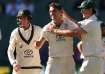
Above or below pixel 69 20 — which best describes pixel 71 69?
below

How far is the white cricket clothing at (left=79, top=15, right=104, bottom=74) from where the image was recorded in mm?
9805

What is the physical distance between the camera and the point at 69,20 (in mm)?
9984

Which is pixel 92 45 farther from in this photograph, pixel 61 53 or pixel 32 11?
pixel 32 11

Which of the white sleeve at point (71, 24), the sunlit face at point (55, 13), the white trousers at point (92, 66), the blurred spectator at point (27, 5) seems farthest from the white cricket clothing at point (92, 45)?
the blurred spectator at point (27, 5)

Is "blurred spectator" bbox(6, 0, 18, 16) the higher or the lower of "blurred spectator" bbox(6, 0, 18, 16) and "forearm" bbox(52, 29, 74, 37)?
the higher

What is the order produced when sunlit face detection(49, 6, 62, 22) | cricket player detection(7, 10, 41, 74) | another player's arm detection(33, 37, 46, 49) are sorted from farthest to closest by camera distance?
cricket player detection(7, 10, 41, 74) < another player's arm detection(33, 37, 46, 49) < sunlit face detection(49, 6, 62, 22)

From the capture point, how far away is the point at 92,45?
9.78 metres

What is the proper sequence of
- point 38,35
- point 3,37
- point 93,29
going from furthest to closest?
point 3,37, point 38,35, point 93,29

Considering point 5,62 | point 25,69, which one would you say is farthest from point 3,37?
point 25,69

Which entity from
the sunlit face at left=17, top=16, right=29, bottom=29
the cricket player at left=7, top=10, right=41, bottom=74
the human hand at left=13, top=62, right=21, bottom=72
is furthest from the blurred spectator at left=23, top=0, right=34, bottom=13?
the human hand at left=13, top=62, right=21, bottom=72

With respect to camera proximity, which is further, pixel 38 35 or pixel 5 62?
pixel 5 62

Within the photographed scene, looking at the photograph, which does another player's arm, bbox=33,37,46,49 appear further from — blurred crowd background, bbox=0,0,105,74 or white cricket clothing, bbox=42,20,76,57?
blurred crowd background, bbox=0,0,105,74

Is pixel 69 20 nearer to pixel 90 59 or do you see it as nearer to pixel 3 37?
pixel 90 59

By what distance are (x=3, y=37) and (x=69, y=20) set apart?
15997mm
